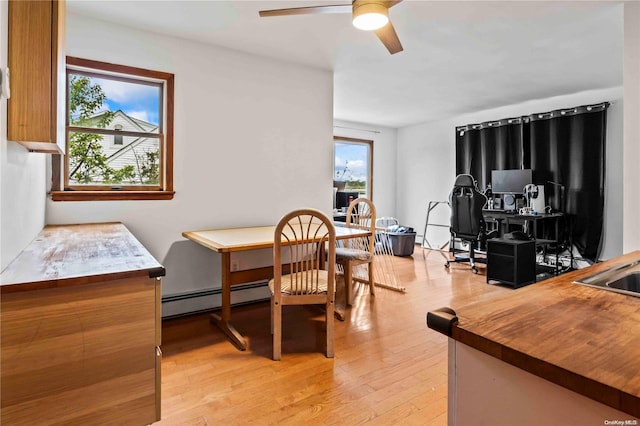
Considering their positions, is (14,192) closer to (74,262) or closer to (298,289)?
(74,262)

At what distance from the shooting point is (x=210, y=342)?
96.9 inches

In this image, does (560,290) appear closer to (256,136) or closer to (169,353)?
(169,353)

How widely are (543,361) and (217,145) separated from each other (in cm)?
301

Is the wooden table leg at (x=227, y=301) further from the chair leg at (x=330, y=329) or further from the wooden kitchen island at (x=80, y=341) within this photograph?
the wooden kitchen island at (x=80, y=341)

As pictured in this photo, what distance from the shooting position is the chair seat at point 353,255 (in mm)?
3154

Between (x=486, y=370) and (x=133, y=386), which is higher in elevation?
(x=486, y=370)

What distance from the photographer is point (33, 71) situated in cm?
118

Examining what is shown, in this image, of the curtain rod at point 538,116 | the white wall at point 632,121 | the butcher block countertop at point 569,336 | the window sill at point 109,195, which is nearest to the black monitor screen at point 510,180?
the curtain rod at point 538,116

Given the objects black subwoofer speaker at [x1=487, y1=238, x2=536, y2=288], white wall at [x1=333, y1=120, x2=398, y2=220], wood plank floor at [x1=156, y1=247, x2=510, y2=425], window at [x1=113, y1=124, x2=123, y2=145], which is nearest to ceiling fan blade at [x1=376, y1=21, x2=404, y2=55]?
wood plank floor at [x1=156, y1=247, x2=510, y2=425]

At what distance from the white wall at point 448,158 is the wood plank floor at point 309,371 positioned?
9.93ft

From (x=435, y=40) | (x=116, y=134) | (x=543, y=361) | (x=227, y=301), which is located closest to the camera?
(x=543, y=361)

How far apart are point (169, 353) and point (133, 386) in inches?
48.2

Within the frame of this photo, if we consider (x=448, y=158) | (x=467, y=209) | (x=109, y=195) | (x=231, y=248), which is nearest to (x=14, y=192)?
(x=231, y=248)

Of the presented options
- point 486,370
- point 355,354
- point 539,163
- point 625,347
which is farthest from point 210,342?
point 539,163
